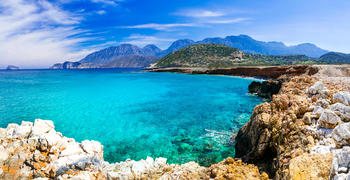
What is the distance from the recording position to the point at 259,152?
6.64 metres

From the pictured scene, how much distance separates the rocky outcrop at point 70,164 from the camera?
5398 mm

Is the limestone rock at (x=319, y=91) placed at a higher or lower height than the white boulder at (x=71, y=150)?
higher

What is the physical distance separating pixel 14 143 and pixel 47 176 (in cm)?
316

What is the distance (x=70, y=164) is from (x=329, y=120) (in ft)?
33.4

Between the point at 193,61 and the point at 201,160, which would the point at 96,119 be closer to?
the point at 201,160

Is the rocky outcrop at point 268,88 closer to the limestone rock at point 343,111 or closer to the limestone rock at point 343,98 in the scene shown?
the limestone rock at point 343,98

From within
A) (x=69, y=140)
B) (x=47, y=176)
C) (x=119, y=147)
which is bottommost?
(x=119, y=147)

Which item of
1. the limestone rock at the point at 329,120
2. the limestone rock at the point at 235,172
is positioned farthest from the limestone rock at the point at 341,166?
the limestone rock at the point at 329,120

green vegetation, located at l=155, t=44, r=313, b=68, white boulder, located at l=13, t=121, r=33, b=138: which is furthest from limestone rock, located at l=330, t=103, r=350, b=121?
green vegetation, located at l=155, t=44, r=313, b=68

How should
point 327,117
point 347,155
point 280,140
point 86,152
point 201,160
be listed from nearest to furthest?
point 347,155 < point 327,117 < point 280,140 < point 86,152 < point 201,160

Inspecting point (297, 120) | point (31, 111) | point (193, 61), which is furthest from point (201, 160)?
point (193, 61)

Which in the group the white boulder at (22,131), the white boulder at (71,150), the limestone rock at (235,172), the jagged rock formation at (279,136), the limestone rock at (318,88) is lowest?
the white boulder at (71,150)

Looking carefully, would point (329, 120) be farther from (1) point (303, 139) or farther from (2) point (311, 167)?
(2) point (311, 167)

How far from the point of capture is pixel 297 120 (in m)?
6.41
